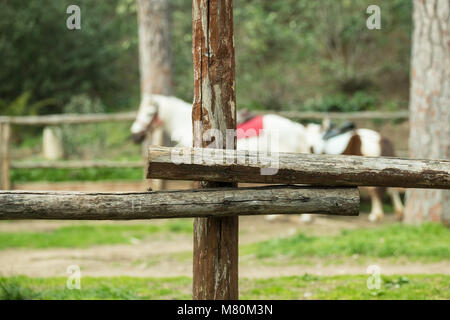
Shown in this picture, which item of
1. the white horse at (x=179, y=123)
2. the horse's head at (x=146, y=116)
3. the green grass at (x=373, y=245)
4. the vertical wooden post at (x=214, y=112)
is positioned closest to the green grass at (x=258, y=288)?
the green grass at (x=373, y=245)

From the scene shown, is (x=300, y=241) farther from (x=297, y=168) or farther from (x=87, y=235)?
(x=297, y=168)

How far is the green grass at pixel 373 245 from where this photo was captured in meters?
6.39

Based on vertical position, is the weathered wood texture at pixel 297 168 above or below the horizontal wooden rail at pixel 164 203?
above

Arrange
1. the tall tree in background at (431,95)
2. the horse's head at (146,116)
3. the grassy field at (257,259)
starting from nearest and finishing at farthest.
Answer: the grassy field at (257,259)
the tall tree in background at (431,95)
the horse's head at (146,116)

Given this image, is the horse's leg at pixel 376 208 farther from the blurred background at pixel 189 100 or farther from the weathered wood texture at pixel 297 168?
the weathered wood texture at pixel 297 168

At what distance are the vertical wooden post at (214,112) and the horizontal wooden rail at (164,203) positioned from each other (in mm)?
156

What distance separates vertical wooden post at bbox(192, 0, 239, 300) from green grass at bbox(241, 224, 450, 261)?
10.1ft

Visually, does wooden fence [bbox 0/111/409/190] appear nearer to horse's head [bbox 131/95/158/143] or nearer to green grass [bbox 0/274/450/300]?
horse's head [bbox 131/95/158/143]

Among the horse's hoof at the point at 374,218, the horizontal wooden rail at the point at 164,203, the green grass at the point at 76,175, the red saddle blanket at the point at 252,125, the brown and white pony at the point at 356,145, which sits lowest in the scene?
the horse's hoof at the point at 374,218

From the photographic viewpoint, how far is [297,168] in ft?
11.4

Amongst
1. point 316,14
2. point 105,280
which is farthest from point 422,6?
point 316,14

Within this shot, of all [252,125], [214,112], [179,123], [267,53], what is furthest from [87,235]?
[267,53]
